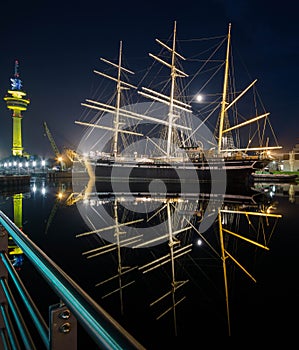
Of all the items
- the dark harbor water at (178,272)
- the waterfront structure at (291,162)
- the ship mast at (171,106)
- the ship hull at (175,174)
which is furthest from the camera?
the waterfront structure at (291,162)

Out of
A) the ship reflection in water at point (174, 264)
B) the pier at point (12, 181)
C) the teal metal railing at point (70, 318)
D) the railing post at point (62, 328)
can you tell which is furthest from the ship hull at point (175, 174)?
the railing post at point (62, 328)

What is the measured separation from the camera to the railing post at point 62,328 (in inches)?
41.4

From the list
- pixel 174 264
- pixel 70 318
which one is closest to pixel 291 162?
pixel 174 264

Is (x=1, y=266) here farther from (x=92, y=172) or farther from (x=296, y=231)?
(x=92, y=172)

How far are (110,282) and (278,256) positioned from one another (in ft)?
15.1

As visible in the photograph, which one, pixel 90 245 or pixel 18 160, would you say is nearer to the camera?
pixel 90 245

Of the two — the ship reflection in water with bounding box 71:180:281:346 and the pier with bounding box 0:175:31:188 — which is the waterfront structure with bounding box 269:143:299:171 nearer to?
the pier with bounding box 0:175:31:188

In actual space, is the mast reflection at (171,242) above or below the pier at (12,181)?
below

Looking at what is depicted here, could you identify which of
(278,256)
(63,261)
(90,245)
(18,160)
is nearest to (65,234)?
(90,245)

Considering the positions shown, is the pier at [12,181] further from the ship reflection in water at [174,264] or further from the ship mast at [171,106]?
the ship reflection in water at [174,264]

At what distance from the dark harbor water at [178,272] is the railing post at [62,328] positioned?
272 centimetres

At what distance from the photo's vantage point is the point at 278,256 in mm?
6906

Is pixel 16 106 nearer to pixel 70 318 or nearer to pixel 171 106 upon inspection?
pixel 171 106

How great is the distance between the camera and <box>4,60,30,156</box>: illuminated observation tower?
3676 inches
